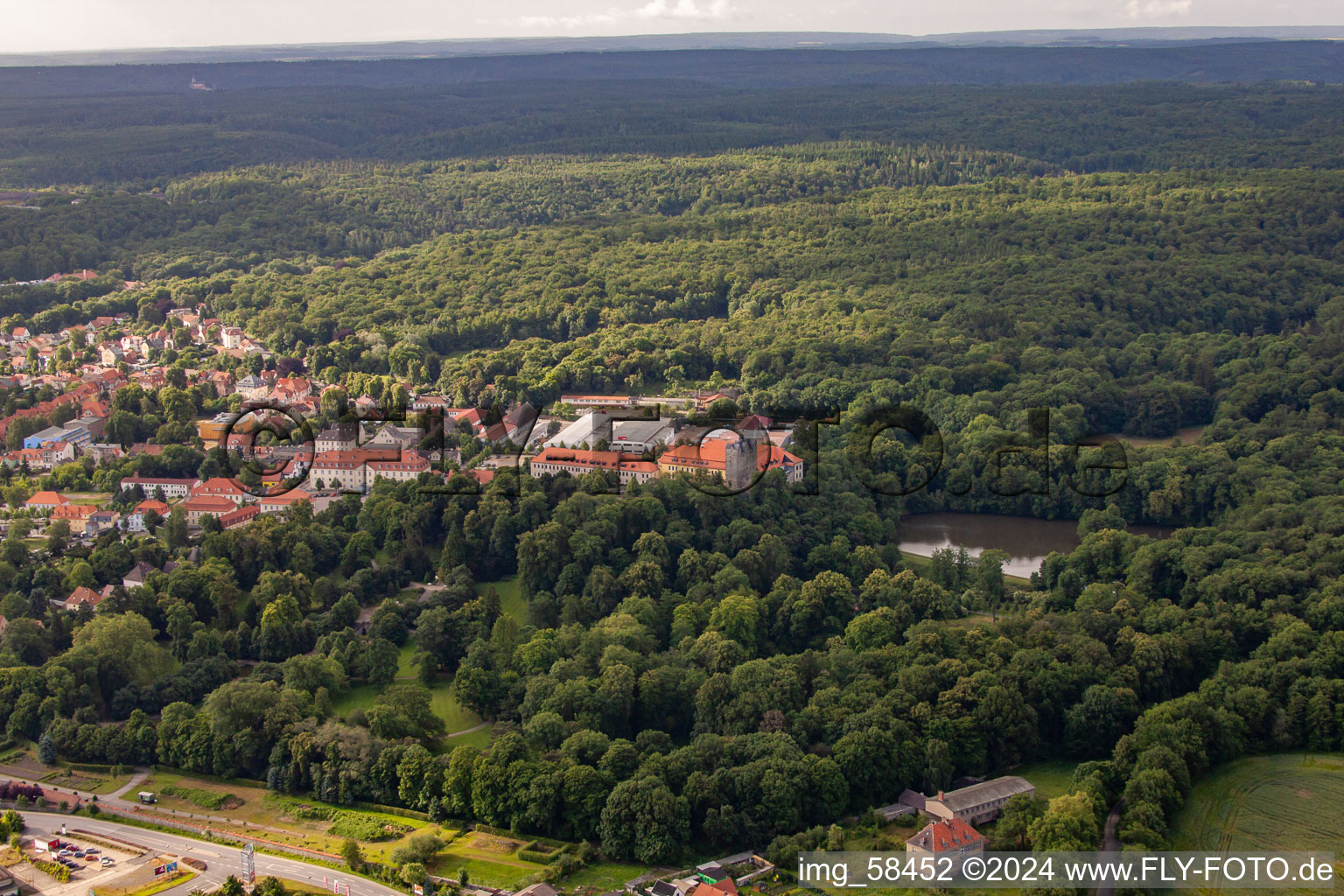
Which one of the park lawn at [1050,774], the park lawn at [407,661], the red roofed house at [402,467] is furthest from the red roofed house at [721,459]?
the park lawn at [1050,774]

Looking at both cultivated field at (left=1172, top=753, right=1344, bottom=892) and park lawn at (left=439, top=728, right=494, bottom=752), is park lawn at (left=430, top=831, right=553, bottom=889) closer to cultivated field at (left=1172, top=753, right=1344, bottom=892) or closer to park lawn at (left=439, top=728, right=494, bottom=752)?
park lawn at (left=439, top=728, right=494, bottom=752)

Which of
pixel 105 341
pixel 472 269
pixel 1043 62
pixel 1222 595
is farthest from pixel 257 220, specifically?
pixel 1043 62

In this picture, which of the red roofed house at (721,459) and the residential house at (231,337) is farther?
the residential house at (231,337)

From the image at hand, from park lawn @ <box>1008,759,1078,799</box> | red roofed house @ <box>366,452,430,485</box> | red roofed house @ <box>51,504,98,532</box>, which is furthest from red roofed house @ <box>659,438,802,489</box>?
red roofed house @ <box>51,504,98,532</box>

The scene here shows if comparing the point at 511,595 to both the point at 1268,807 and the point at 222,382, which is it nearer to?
the point at 1268,807

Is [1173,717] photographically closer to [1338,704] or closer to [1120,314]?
[1338,704]

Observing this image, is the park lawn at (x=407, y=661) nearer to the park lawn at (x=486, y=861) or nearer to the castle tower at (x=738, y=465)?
the park lawn at (x=486, y=861)

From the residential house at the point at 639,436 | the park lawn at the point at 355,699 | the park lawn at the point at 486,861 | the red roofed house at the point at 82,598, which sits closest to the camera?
the park lawn at the point at 486,861
